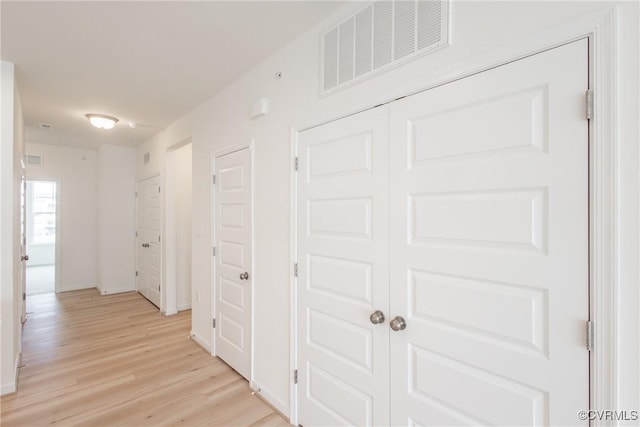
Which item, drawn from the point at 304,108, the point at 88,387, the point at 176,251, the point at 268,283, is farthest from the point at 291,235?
the point at 176,251

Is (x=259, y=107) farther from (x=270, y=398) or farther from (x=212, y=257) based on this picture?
(x=270, y=398)

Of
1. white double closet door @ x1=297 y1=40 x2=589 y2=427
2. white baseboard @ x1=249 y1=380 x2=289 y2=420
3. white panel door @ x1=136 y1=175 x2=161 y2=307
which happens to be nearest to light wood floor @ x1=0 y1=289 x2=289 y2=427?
white baseboard @ x1=249 y1=380 x2=289 y2=420

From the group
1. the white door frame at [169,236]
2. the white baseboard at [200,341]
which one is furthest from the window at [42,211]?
the white baseboard at [200,341]

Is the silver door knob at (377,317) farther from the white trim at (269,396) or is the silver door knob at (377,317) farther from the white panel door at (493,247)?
the white trim at (269,396)


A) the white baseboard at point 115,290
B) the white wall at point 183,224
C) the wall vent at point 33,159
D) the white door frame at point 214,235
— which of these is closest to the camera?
the white door frame at point 214,235

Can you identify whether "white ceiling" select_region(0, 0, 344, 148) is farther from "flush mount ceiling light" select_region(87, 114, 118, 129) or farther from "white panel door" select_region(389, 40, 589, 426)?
"white panel door" select_region(389, 40, 589, 426)

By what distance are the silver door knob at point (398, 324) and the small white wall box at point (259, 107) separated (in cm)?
177

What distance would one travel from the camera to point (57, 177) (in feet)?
17.7

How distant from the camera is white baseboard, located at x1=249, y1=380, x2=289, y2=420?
2.13 meters

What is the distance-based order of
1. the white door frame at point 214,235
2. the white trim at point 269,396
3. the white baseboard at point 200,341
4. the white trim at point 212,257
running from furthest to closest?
1. the white baseboard at point 200,341
2. the white trim at point 212,257
3. the white door frame at point 214,235
4. the white trim at point 269,396

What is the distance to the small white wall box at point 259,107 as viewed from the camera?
2307 millimetres

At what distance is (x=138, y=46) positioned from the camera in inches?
84.7

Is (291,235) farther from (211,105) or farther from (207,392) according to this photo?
(211,105)

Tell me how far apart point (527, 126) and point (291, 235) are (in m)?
1.46
